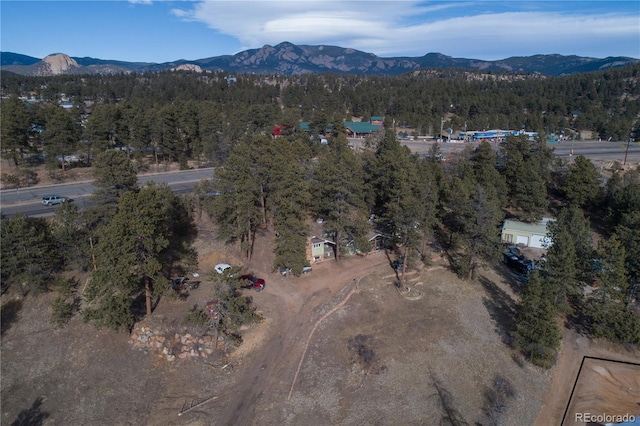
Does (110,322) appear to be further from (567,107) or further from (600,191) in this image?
(567,107)

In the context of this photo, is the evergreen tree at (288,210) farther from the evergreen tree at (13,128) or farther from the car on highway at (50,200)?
the evergreen tree at (13,128)

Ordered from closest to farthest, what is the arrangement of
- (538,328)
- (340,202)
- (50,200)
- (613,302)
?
1. (538,328)
2. (613,302)
3. (340,202)
4. (50,200)

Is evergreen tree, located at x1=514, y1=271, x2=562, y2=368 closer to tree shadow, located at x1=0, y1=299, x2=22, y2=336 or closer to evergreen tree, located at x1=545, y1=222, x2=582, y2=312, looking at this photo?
evergreen tree, located at x1=545, y1=222, x2=582, y2=312

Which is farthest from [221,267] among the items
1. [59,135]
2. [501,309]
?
[59,135]

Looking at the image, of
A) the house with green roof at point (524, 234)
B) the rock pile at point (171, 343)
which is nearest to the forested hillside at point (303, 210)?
the house with green roof at point (524, 234)

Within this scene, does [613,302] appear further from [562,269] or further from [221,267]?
[221,267]

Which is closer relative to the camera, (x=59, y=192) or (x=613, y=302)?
(x=613, y=302)

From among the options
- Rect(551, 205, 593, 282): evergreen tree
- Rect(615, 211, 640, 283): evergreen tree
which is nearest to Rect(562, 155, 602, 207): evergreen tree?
Rect(551, 205, 593, 282): evergreen tree
